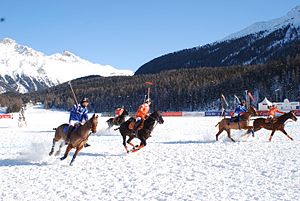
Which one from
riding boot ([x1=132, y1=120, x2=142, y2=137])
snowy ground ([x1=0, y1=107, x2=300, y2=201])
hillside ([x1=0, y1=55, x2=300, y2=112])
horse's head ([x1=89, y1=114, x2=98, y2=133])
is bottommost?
snowy ground ([x1=0, y1=107, x2=300, y2=201])

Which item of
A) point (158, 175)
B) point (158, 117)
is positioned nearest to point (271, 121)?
point (158, 117)

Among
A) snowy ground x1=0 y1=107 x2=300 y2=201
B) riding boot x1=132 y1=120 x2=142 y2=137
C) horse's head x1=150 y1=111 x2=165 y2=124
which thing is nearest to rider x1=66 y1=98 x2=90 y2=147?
snowy ground x1=0 y1=107 x2=300 y2=201

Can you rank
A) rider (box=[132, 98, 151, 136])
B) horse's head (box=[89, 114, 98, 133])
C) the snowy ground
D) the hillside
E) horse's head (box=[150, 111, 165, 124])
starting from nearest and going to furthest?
the snowy ground < horse's head (box=[89, 114, 98, 133]) < horse's head (box=[150, 111, 165, 124]) < rider (box=[132, 98, 151, 136]) < the hillside

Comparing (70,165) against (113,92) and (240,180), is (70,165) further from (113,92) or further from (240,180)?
(113,92)

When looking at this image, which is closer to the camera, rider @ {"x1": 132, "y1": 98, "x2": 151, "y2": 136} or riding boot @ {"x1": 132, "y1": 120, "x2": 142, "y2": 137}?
riding boot @ {"x1": 132, "y1": 120, "x2": 142, "y2": 137}

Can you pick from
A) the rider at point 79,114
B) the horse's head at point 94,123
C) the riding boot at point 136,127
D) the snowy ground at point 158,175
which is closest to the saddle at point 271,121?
the snowy ground at point 158,175

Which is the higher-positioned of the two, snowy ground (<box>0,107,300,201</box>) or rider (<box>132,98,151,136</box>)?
rider (<box>132,98,151,136</box>)

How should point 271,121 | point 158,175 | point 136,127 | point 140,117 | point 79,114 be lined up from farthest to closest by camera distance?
point 271,121 < point 140,117 < point 136,127 < point 79,114 < point 158,175

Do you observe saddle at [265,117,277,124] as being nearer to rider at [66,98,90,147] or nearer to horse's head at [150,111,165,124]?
horse's head at [150,111,165,124]

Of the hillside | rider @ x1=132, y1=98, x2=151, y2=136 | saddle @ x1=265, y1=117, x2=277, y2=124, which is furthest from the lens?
the hillside

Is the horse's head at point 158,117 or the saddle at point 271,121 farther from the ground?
the horse's head at point 158,117

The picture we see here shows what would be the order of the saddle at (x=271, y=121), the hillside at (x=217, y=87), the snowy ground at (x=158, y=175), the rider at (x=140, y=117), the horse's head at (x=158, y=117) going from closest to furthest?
the snowy ground at (x=158, y=175) < the horse's head at (x=158, y=117) < the rider at (x=140, y=117) < the saddle at (x=271, y=121) < the hillside at (x=217, y=87)

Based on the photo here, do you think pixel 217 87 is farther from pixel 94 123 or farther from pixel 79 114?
pixel 94 123

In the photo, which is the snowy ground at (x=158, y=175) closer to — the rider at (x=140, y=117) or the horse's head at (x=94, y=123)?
the rider at (x=140, y=117)
